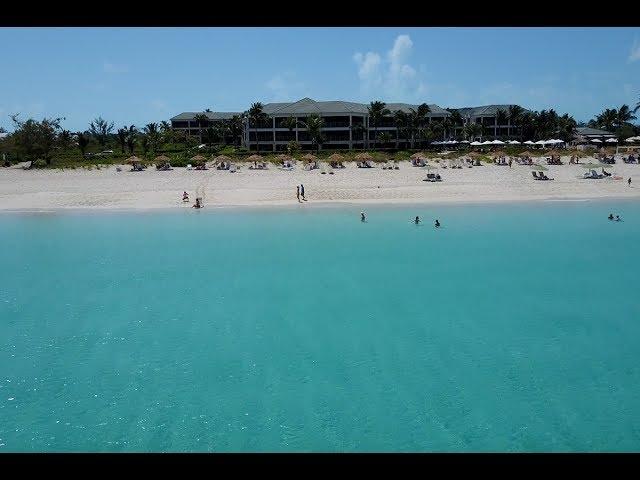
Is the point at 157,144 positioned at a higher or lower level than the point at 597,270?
higher

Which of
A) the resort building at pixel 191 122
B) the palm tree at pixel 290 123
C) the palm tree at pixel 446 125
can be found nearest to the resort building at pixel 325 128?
the palm tree at pixel 290 123

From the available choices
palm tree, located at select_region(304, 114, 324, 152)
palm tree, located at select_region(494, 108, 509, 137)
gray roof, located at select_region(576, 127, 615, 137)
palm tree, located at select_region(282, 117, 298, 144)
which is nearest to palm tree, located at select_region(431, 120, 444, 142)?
palm tree, located at select_region(494, 108, 509, 137)

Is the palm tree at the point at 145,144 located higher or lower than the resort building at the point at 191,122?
lower

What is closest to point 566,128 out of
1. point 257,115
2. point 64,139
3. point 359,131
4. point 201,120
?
point 359,131

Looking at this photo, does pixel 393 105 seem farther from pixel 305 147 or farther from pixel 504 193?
pixel 504 193

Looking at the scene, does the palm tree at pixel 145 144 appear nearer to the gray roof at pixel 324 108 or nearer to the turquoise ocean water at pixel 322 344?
the gray roof at pixel 324 108
